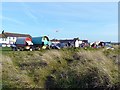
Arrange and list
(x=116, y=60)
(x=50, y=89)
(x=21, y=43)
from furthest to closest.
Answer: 1. (x=21, y=43)
2. (x=116, y=60)
3. (x=50, y=89)

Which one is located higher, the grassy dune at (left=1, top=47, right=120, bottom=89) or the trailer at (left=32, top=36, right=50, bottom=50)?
the trailer at (left=32, top=36, right=50, bottom=50)

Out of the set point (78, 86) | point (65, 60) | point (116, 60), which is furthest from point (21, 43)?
point (78, 86)

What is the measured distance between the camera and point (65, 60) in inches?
654

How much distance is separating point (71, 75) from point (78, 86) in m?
0.85

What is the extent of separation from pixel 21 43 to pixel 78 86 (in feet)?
82.1

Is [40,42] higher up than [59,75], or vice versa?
[40,42]

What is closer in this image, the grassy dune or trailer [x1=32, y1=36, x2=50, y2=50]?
the grassy dune

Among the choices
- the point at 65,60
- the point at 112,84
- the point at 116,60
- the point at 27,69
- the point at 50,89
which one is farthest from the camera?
the point at 65,60

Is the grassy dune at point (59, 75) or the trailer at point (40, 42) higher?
the trailer at point (40, 42)

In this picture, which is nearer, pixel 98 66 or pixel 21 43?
pixel 98 66

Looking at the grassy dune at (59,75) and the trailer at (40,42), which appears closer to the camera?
the grassy dune at (59,75)

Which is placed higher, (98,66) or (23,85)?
(98,66)

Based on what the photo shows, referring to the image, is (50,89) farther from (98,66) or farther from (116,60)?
(116,60)

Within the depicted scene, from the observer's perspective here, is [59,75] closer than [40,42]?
Yes
